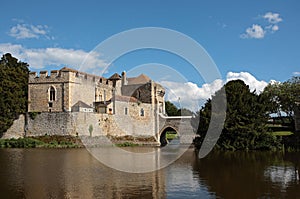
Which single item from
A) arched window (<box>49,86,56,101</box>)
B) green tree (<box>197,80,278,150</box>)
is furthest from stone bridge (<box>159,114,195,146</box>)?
arched window (<box>49,86,56,101</box>)

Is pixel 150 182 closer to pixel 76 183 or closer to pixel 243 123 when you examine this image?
pixel 76 183

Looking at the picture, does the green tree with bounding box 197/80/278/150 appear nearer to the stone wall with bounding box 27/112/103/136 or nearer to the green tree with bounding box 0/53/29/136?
the stone wall with bounding box 27/112/103/136

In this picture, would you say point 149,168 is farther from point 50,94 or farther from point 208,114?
point 50,94

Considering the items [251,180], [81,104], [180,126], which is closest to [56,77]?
[81,104]

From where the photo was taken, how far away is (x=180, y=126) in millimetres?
44375

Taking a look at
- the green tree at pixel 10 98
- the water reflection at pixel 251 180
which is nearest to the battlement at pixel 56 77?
the green tree at pixel 10 98

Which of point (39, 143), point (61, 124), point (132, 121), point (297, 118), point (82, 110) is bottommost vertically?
point (39, 143)

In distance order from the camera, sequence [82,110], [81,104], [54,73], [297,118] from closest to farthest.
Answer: [297,118], [82,110], [81,104], [54,73]

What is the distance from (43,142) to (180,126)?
57.4 ft

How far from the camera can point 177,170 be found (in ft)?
58.1

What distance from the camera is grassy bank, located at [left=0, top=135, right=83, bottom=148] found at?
34.2m

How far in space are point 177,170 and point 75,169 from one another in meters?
5.17

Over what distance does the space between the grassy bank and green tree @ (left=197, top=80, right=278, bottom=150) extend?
13386 mm

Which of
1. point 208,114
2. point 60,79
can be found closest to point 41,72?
point 60,79
